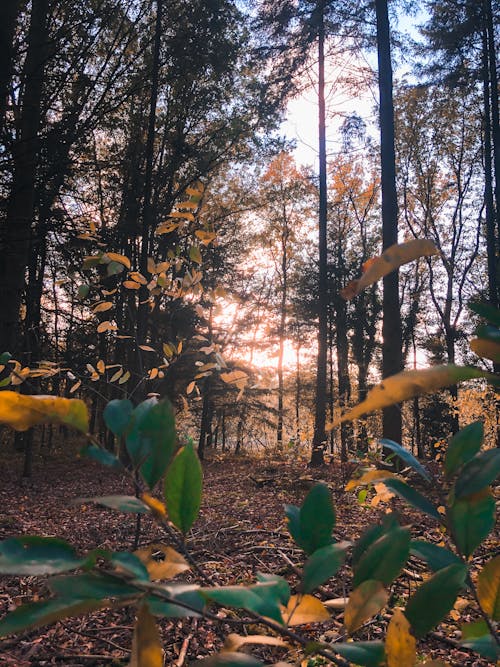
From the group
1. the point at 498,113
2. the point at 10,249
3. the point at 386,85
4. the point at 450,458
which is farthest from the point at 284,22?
the point at 450,458

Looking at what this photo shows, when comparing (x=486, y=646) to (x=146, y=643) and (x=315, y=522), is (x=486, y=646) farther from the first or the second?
(x=146, y=643)

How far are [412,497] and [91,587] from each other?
318 millimetres

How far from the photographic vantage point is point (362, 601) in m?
0.38

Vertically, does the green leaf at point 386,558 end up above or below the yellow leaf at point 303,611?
above

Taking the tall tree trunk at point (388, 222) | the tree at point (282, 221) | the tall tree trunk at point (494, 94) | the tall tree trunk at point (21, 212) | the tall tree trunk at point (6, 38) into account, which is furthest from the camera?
the tree at point (282, 221)

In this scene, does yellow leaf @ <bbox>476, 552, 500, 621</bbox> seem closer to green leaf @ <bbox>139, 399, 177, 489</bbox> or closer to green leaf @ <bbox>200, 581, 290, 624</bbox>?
green leaf @ <bbox>200, 581, 290, 624</bbox>

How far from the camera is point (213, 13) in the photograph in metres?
7.99

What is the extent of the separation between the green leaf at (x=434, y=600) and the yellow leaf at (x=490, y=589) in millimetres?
62

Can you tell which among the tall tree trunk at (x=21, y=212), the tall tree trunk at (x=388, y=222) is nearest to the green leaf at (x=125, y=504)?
the tall tree trunk at (x=21, y=212)

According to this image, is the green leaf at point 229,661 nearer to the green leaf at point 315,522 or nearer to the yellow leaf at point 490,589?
the green leaf at point 315,522

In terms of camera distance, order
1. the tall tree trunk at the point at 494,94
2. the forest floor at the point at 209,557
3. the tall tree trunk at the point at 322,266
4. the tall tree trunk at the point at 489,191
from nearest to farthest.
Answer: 1. the forest floor at the point at 209,557
2. the tall tree trunk at the point at 322,266
3. the tall tree trunk at the point at 494,94
4. the tall tree trunk at the point at 489,191

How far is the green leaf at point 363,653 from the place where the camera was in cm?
35

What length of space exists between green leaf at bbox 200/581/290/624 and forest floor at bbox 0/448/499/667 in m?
0.11

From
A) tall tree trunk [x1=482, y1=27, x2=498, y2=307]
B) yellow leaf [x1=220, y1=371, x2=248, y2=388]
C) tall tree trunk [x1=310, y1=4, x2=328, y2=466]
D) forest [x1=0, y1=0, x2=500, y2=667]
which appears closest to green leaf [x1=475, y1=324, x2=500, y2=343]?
forest [x1=0, y1=0, x2=500, y2=667]
